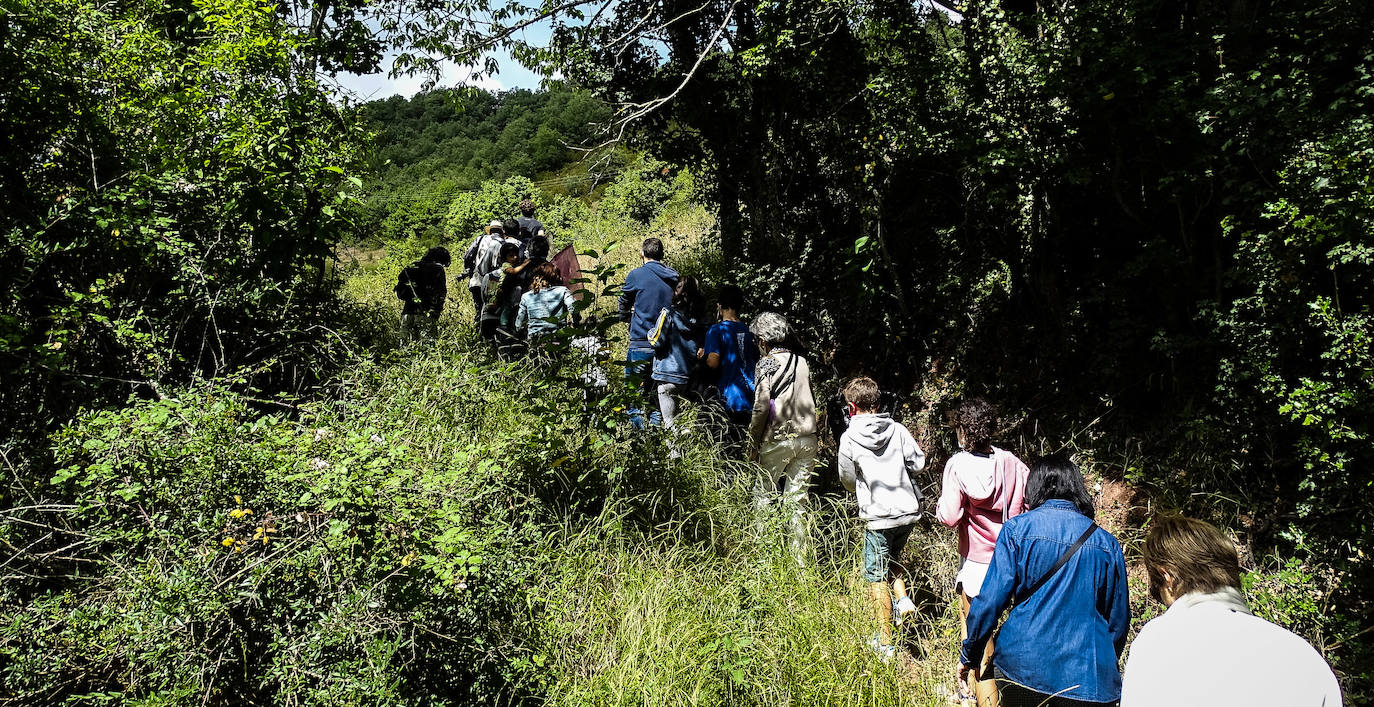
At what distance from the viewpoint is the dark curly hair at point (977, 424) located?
3.66m

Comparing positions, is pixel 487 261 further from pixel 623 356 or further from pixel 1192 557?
pixel 1192 557

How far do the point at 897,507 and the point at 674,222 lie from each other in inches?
508

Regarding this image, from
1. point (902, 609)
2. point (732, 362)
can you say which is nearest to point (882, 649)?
point (902, 609)

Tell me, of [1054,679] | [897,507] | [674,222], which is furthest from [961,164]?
[674,222]

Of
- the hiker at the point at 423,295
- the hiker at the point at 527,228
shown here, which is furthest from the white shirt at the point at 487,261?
the hiker at the point at 423,295

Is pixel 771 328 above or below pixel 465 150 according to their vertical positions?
below

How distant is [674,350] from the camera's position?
5801mm

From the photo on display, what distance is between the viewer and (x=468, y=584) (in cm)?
351

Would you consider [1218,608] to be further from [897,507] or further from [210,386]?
[210,386]

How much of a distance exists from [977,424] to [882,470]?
26.9 inches

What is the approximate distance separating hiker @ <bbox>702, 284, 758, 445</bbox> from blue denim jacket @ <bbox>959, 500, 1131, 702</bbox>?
292 centimetres

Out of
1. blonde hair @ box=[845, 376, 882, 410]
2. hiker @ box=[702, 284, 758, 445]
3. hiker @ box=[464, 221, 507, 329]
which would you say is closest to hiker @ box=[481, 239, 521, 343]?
hiker @ box=[464, 221, 507, 329]

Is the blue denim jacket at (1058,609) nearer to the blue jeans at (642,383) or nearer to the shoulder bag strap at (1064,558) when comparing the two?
the shoulder bag strap at (1064,558)

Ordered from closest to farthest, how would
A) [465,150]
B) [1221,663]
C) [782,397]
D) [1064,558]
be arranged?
[1221,663]
[1064,558]
[782,397]
[465,150]
